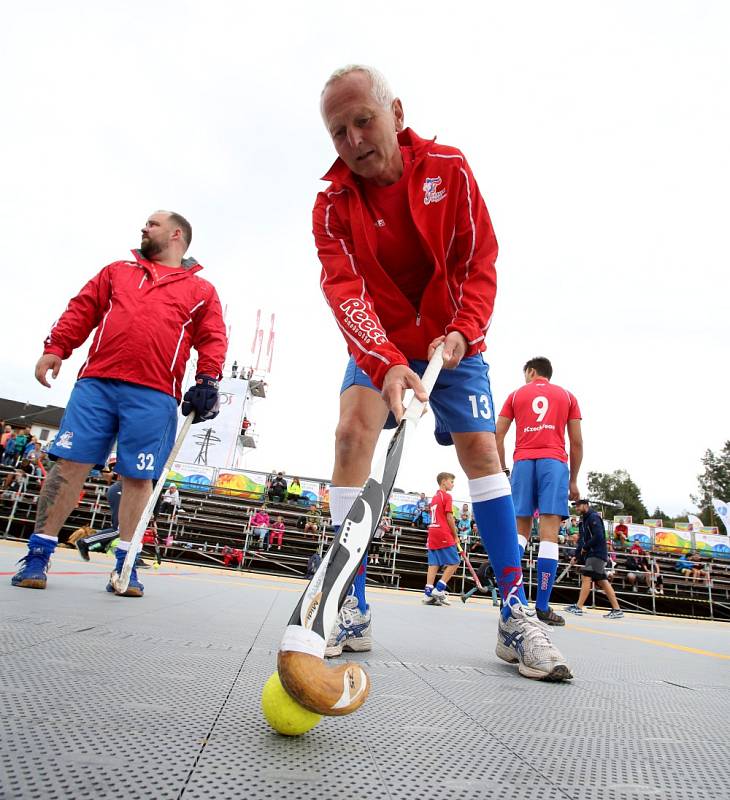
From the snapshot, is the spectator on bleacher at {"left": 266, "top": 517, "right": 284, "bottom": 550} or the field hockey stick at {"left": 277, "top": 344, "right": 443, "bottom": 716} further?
the spectator on bleacher at {"left": 266, "top": 517, "right": 284, "bottom": 550}

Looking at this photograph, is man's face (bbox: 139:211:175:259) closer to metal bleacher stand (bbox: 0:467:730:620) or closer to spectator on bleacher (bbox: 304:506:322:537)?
metal bleacher stand (bbox: 0:467:730:620)

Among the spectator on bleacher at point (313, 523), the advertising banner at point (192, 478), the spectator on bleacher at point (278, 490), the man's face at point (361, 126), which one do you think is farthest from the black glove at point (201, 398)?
the advertising banner at point (192, 478)

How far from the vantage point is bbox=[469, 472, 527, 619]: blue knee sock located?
1866 mm

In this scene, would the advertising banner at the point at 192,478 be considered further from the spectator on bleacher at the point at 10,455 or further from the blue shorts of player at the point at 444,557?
the blue shorts of player at the point at 444,557

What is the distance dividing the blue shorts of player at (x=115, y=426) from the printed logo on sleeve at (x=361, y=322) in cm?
140

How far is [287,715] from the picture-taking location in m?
0.77

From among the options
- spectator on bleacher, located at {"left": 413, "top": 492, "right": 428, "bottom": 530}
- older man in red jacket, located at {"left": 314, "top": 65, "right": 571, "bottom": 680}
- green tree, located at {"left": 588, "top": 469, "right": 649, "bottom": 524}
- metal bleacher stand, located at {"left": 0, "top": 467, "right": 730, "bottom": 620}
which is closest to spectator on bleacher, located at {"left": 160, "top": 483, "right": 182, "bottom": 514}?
metal bleacher stand, located at {"left": 0, "top": 467, "right": 730, "bottom": 620}

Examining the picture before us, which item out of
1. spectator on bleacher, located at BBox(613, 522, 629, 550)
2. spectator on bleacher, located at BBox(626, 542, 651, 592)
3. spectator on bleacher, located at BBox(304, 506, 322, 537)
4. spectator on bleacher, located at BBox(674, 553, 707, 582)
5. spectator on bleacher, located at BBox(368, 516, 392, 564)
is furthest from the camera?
spectator on bleacher, located at BBox(613, 522, 629, 550)

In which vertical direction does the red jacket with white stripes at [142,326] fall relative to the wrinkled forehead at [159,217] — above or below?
below

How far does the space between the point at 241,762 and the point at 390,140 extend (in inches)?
69.6

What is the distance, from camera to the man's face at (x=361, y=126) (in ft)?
5.47

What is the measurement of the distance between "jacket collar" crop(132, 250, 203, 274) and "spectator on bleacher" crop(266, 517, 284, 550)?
10.7 m

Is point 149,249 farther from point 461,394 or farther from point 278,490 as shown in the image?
point 278,490

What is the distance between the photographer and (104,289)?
115 inches
